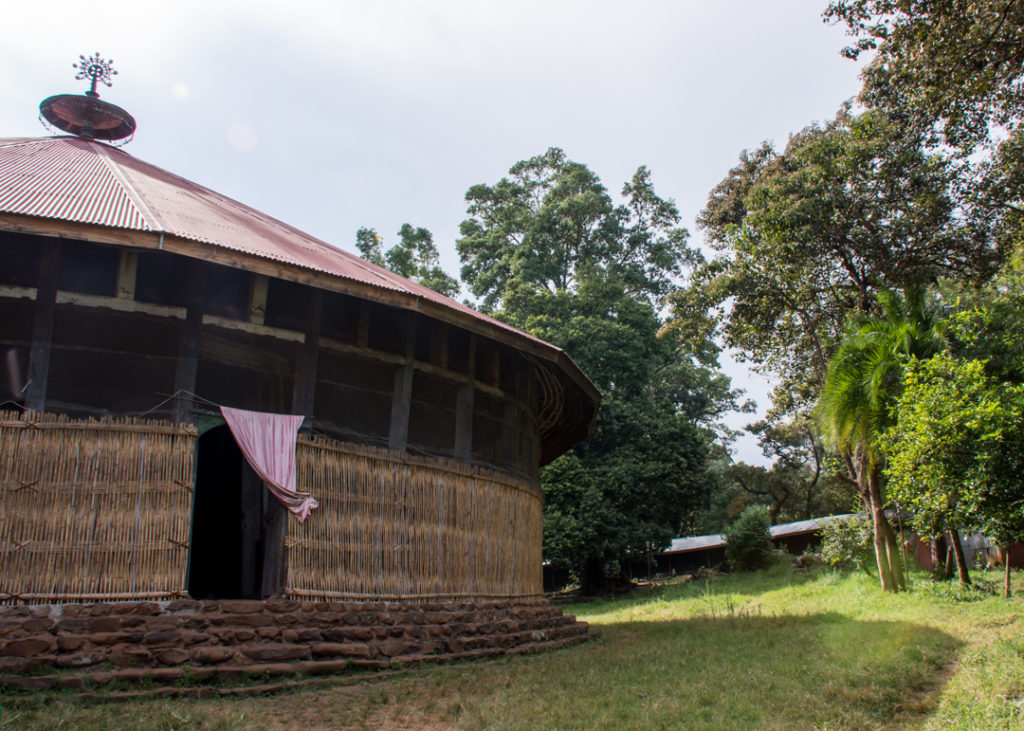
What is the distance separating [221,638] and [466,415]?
471cm

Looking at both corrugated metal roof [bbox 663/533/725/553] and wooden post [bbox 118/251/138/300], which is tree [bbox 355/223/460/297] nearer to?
corrugated metal roof [bbox 663/533/725/553]

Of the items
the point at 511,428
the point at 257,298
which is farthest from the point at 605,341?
the point at 257,298

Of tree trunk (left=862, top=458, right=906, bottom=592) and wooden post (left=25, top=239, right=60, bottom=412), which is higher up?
wooden post (left=25, top=239, right=60, bottom=412)

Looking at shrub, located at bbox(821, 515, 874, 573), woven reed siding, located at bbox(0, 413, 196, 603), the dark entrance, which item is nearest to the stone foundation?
woven reed siding, located at bbox(0, 413, 196, 603)

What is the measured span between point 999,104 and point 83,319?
16.0 metres

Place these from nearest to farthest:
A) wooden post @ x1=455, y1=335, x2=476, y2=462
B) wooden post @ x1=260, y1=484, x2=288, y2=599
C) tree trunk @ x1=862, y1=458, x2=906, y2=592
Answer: wooden post @ x1=260, y1=484, x2=288, y2=599
wooden post @ x1=455, y1=335, x2=476, y2=462
tree trunk @ x1=862, y1=458, x2=906, y2=592

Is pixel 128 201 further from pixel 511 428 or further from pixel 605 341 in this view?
pixel 605 341

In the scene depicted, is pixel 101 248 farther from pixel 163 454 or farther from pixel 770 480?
pixel 770 480

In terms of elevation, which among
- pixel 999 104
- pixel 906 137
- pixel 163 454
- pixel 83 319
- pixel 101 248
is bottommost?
pixel 163 454

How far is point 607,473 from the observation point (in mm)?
27453

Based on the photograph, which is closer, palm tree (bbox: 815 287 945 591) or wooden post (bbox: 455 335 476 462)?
wooden post (bbox: 455 335 476 462)

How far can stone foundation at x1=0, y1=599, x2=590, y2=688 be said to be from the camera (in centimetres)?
690

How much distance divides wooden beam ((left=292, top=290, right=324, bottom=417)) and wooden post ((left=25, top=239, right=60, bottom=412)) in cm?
259

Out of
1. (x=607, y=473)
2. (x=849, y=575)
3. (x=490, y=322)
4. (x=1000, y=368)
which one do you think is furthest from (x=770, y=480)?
(x=490, y=322)
